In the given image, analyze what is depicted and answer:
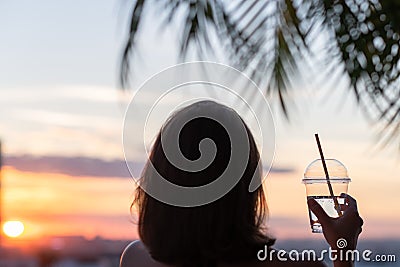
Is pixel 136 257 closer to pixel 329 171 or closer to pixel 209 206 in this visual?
pixel 209 206

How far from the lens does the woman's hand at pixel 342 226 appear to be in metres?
1.73

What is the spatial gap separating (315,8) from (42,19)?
2922mm

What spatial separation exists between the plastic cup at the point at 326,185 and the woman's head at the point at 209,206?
0.18 m

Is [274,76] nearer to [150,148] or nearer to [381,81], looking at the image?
[381,81]

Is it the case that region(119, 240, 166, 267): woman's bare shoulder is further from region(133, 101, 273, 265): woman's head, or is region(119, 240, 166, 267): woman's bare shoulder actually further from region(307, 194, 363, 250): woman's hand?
region(307, 194, 363, 250): woman's hand

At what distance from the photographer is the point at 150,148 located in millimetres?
1755

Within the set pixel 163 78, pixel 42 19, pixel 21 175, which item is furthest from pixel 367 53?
pixel 21 175

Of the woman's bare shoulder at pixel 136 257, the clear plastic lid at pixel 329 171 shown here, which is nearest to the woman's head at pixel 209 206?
the woman's bare shoulder at pixel 136 257

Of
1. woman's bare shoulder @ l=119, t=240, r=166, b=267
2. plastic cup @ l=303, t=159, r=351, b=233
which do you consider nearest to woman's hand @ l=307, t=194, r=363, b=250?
plastic cup @ l=303, t=159, r=351, b=233

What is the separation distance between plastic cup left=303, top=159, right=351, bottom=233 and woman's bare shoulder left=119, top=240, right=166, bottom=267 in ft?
1.13

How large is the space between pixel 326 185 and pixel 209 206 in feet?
0.99

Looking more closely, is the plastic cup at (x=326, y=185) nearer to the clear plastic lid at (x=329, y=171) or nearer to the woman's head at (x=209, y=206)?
the clear plastic lid at (x=329, y=171)

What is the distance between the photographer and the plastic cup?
1832 millimetres

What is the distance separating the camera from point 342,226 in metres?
1.73
